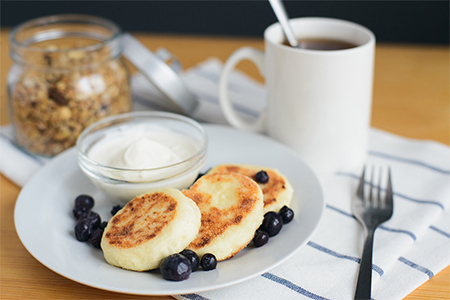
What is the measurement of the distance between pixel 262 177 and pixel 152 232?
1.19 ft

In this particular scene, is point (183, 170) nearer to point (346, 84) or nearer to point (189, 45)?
point (346, 84)

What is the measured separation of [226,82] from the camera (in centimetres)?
168

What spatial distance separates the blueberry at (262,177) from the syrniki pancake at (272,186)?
0.01 metres

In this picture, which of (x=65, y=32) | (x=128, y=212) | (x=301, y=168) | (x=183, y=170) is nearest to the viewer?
(x=128, y=212)

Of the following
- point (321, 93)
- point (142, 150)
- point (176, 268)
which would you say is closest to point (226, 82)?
point (321, 93)

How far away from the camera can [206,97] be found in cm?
206

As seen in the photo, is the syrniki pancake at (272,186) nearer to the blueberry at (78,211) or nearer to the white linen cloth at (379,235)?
the white linen cloth at (379,235)

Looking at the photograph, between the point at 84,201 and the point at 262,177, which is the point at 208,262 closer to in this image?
the point at 262,177

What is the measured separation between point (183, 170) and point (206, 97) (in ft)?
2.79

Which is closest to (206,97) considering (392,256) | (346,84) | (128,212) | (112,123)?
(112,123)

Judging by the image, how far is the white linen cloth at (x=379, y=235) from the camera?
1042 mm

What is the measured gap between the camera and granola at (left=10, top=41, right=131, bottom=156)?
4.91 ft

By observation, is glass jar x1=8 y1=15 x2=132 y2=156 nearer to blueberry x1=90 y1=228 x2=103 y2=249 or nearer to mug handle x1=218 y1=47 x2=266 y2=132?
mug handle x1=218 y1=47 x2=266 y2=132

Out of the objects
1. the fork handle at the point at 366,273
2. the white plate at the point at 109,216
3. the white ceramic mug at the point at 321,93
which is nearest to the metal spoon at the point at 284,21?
the white ceramic mug at the point at 321,93
